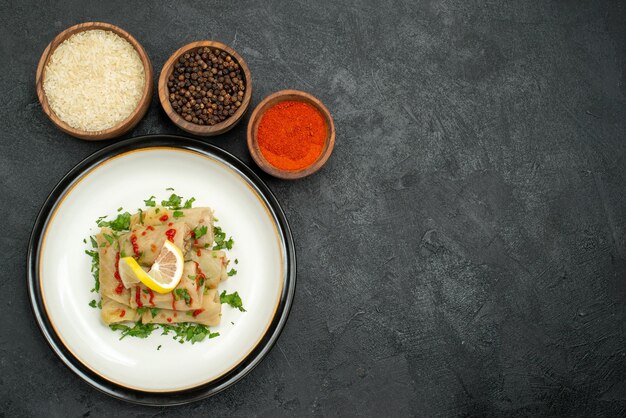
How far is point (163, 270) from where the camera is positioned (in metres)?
2.81

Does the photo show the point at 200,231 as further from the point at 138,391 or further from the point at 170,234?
the point at 138,391

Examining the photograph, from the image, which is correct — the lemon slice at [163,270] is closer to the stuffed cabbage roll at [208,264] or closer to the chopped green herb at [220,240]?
the stuffed cabbage roll at [208,264]

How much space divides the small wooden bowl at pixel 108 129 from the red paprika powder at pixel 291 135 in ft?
2.13

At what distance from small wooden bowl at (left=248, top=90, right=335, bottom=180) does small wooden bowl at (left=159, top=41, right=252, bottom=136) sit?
9 centimetres

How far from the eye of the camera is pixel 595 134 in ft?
11.2

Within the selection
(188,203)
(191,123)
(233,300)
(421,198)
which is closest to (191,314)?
(233,300)

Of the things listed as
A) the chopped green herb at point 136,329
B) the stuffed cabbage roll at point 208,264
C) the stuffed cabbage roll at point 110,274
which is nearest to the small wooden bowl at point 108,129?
the stuffed cabbage roll at point 110,274

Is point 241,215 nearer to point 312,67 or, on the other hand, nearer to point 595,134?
point 312,67

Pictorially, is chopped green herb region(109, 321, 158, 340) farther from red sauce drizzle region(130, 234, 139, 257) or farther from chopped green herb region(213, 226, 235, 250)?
chopped green herb region(213, 226, 235, 250)

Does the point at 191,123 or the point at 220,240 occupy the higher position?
the point at 191,123

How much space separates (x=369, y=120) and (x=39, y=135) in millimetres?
1976

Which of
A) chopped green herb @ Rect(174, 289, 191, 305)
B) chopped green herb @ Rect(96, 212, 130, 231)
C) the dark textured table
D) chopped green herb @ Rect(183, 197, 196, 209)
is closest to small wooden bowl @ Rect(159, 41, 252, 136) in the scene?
the dark textured table

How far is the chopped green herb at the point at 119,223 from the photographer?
9.92 feet

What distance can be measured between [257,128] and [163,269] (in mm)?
929
